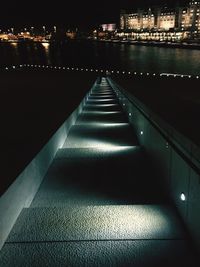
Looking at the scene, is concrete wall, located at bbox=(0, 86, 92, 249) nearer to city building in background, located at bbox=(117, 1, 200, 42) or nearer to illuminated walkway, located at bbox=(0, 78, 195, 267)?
illuminated walkway, located at bbox=(0, 78, 195, 267)

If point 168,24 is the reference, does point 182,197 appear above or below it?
below

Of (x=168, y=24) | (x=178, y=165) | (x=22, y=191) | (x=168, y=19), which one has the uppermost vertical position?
(x=168, y=19)

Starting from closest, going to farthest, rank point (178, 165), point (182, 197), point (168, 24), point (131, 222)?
point (131, 222), point (182, 197), point (178, 165), point (168, 24)

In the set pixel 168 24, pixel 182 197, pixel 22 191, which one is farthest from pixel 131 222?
pixel 168 24

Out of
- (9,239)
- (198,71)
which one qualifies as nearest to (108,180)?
(9,239)

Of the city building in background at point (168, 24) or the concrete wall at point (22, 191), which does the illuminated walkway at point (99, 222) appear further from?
the city building in background at point (168, 24)

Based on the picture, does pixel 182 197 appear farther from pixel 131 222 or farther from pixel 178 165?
pixel 131 222

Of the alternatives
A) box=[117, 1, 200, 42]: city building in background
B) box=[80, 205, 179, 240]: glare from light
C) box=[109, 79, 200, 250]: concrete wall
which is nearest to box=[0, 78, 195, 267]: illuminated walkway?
box=[80, 205, 179, 240]: glare from light

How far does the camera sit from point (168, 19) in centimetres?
16550

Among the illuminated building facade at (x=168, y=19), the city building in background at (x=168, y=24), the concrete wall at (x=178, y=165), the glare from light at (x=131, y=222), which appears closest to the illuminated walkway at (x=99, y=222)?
the glare from light at (x=131, y=222)

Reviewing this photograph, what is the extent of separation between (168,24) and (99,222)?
577 feet

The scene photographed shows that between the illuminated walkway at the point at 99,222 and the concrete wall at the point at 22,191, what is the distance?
0.08 m

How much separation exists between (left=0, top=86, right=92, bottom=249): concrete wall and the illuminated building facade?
156450 millimetres

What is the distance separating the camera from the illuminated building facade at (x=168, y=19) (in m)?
152
